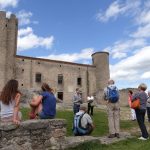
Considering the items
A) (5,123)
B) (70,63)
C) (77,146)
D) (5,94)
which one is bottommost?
(77,146)

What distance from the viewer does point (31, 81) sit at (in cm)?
4253

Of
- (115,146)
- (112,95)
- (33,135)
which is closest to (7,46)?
(112,95)

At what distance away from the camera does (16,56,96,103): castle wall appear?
41.8 meters

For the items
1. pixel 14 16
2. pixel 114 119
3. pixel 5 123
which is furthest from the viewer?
pixel 14 16

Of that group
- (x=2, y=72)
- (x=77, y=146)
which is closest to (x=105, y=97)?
(x=77, y=146)

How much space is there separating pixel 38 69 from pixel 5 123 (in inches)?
1434

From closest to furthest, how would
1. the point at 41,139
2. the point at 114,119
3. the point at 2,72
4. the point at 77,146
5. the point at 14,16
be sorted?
the point at 41,139 < the point at 77,146 < the point at 114,119 < the point at 2,72 < the point at 14,16

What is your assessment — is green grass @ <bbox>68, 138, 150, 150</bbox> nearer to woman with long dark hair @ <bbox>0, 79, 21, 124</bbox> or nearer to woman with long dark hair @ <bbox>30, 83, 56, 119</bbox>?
woman with long dark hair @ <bbox>30, 83, 56, 119</bbox>

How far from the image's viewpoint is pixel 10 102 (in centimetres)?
730

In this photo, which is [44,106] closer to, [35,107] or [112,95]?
[35,107]

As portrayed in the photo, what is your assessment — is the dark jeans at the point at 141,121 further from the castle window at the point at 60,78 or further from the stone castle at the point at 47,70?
the castle window at the point at 60,78

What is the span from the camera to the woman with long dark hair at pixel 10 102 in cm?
725

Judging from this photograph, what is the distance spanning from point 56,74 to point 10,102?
3757 cm

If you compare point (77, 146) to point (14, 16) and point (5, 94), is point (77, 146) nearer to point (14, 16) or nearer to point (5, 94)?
point (5, 94)
